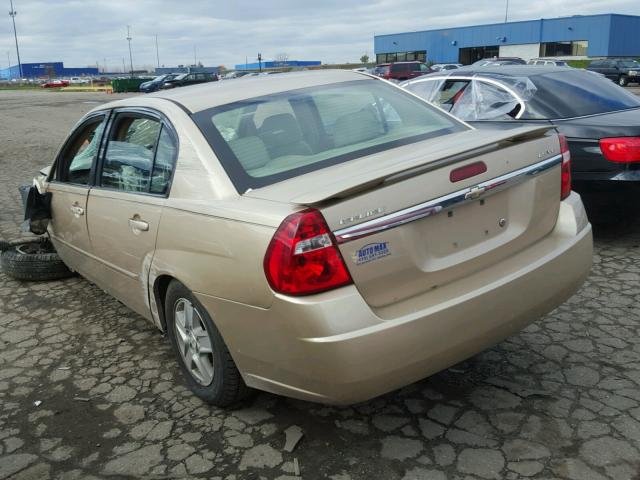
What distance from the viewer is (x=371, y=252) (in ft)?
7.89

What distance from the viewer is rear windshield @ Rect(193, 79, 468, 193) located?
296 centimetres

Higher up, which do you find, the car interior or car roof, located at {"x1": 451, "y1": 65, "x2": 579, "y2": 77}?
car roof, located at {"x1": 451, "y1": 65, "x2": 579, "y2": 77}

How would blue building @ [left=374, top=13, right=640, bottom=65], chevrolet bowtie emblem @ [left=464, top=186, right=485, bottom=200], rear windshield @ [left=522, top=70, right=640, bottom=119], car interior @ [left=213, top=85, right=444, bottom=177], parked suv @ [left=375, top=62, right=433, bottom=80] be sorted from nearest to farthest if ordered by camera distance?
chevrolet bowtie emblem @ [left=464, top=186, right=485, bottom=200] < car interior @ [left=213, top=85, right=444, bottom=177] < rear windshield @ [left=522, top=70, right=640, bottom=119] < parked suv @ [left=375, top=62, right=433, bottom=80] < blue building @ [left=374, top=13, right=640, bottom=65]

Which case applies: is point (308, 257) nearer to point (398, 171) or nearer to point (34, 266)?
point (398, 171)

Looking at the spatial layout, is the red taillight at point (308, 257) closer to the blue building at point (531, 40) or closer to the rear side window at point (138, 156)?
the rear side window at point (138, 156)

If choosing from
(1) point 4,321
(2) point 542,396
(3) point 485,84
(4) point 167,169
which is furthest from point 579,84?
(1) point 4,321

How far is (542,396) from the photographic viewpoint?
121 inches

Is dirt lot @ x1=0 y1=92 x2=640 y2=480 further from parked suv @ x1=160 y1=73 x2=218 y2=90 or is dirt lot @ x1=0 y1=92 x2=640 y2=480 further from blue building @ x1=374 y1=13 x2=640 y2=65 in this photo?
blue building @ x1=374 y1=13 x2=640 y2=65

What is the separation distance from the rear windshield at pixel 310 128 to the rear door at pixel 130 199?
0.34m

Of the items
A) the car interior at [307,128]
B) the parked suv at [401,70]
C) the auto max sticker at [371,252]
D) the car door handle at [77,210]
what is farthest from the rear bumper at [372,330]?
the parked suv at [401,70]

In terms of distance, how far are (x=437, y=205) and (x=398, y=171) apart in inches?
8.3

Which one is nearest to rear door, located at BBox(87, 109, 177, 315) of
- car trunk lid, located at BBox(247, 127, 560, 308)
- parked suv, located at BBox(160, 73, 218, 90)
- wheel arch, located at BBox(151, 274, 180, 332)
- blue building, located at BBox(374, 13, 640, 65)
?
wheel arch, located at BBox(151, 274, 180, 332)

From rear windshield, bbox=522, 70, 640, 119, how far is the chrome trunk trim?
2913 millimetres

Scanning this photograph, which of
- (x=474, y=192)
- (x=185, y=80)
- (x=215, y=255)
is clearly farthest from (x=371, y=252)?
(x=185, y=80)
